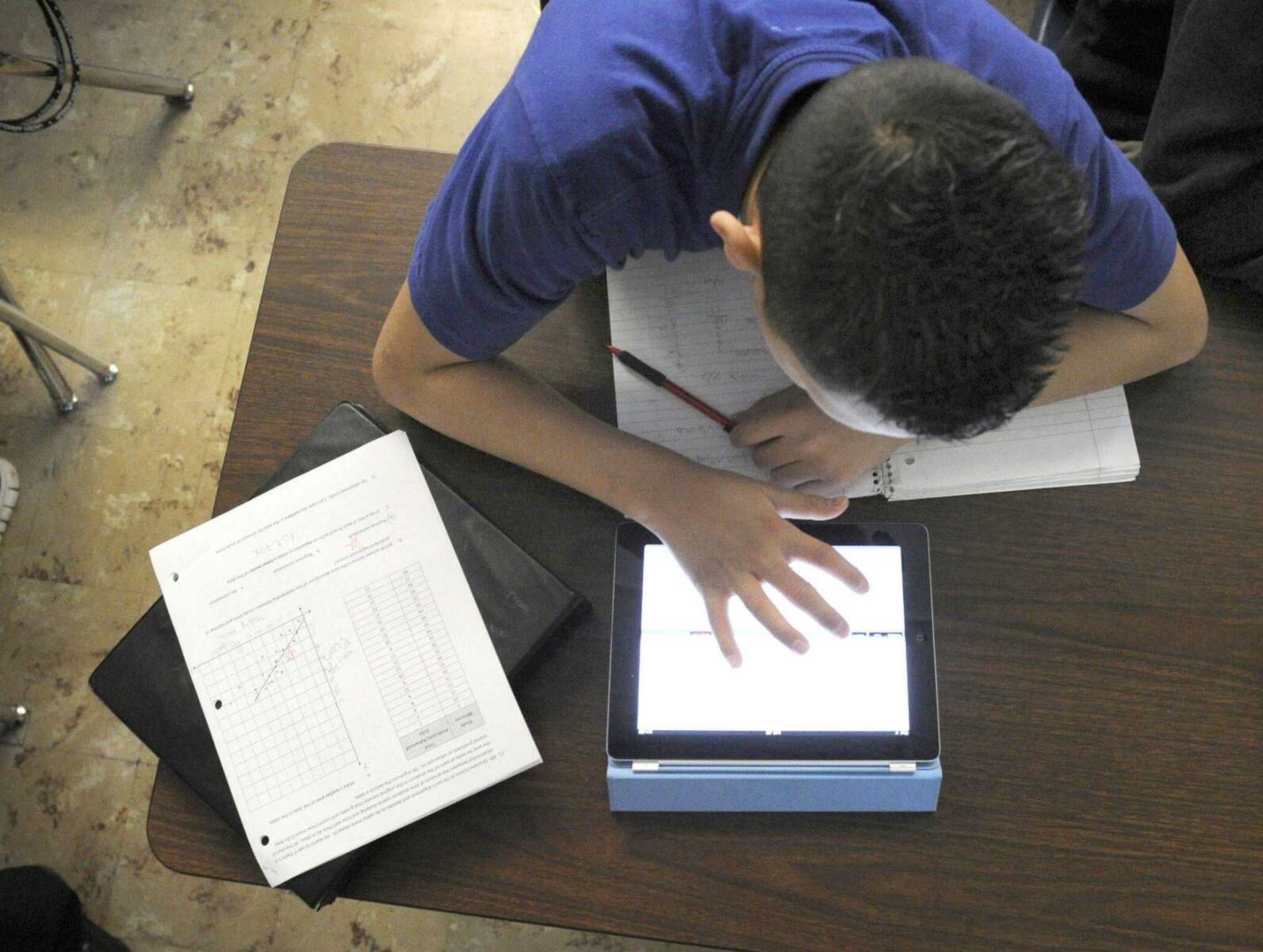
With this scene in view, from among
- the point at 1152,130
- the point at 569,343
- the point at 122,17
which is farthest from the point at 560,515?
the point at 122,17

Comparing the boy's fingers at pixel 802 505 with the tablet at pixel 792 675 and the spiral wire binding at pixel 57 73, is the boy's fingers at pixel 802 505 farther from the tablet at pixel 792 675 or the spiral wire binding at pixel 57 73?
the spiral wire binding at pixel 57 73

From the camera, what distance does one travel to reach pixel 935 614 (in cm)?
76

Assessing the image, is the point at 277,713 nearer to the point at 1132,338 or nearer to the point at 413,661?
the point at 413,661

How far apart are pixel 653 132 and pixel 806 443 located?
0.26 m

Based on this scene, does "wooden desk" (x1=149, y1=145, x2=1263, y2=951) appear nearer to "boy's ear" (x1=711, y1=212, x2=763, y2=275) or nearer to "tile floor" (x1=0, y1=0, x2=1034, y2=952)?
"boy's ear" (x1=711, y1=212, x2=763, y2=275)

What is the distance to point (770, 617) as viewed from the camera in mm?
702

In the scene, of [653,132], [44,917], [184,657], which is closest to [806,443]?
[653,132]

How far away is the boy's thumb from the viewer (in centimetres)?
74

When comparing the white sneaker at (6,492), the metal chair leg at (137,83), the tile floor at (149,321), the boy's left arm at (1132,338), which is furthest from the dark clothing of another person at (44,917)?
the boy's left arm at (1132,338)

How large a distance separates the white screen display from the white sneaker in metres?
1.17

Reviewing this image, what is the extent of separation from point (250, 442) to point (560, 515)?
26cm

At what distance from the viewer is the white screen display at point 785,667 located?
69cm

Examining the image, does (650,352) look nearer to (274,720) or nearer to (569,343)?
(569,343)

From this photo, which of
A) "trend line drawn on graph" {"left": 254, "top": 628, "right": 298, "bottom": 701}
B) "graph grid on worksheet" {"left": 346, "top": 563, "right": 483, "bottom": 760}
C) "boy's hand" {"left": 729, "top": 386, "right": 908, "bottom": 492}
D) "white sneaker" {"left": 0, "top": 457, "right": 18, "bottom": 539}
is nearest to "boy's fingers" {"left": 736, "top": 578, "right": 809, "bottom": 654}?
"boy's hand" {"left": 729, "top": 386, "right": 908, "bottom": 492}
